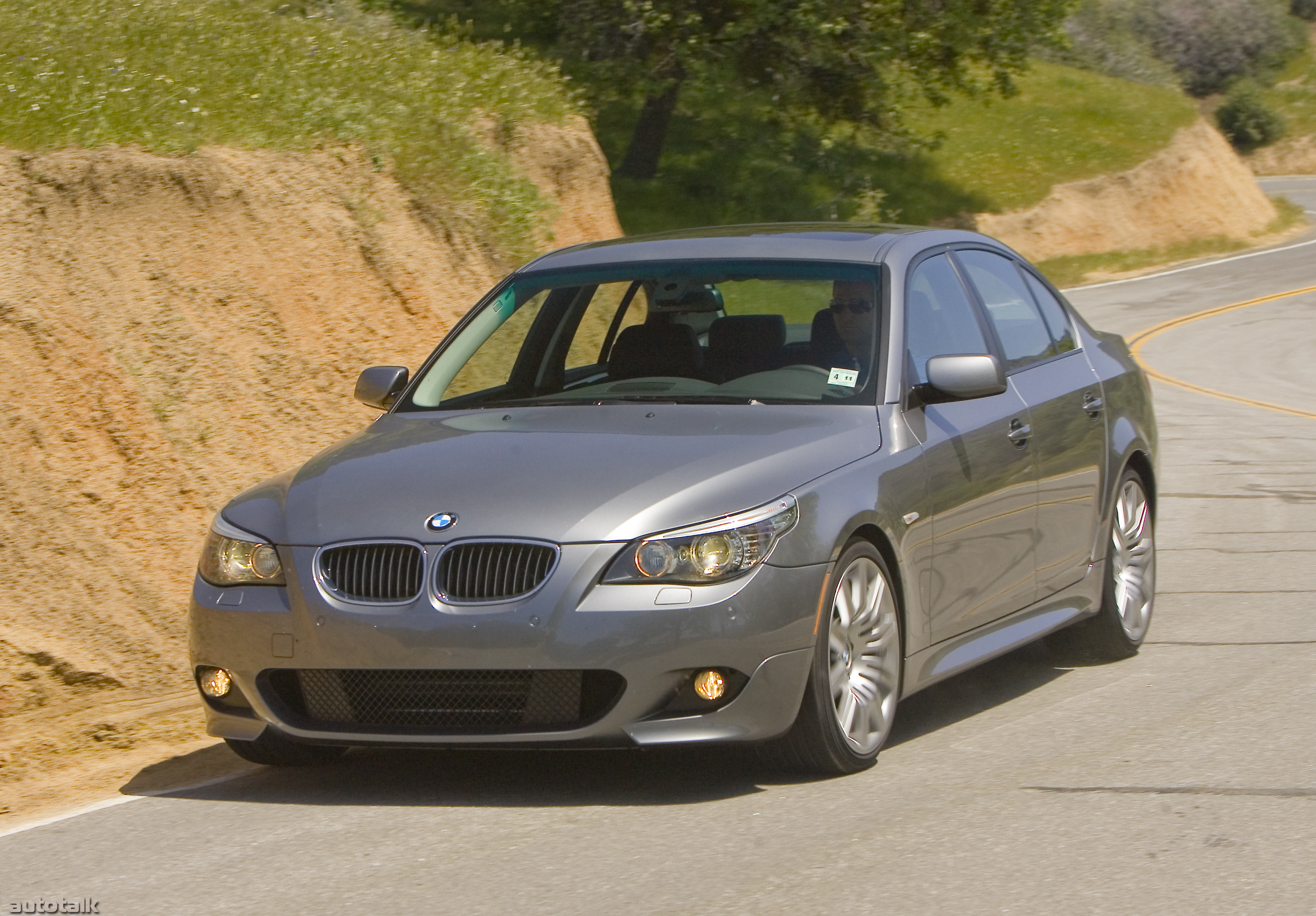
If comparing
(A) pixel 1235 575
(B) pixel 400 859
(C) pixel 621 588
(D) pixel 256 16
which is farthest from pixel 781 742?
(D) pixel 256 16

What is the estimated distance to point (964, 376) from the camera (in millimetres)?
6242

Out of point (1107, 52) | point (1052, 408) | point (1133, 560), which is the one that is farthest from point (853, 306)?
point (1107, 52)

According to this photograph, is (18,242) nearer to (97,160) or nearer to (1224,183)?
(97,160)

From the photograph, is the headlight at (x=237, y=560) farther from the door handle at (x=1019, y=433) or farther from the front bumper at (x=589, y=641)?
the door handle at (x=1019, y=433)

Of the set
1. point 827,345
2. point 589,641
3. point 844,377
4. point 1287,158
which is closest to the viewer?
point 589,641

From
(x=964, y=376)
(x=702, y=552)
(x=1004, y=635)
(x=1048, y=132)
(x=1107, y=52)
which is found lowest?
(x=1107, y=52)

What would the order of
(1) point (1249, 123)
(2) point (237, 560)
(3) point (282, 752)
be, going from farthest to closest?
1. (1) point (1249, 123)
2. (3) point (282, 752)
3. (2) point (237, 560)

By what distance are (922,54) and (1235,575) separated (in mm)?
25754

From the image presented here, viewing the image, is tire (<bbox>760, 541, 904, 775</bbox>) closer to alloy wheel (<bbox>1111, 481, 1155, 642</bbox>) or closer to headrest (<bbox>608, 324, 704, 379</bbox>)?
headrest (<bbox>608, 324, 704, 379</bbox>)

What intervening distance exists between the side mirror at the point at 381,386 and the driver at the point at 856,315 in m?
1.63

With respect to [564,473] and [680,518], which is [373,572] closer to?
[564,473]

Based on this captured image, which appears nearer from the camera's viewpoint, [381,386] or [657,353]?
[657,353]

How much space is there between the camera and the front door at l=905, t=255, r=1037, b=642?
635 centimetres

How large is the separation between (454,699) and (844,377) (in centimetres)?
185
